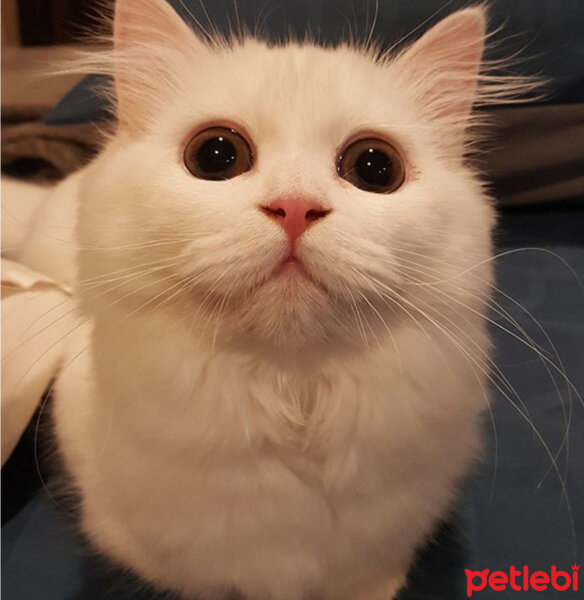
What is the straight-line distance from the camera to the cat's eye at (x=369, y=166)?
1.99 ft

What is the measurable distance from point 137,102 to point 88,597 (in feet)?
2.29

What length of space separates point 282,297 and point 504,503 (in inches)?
23.9

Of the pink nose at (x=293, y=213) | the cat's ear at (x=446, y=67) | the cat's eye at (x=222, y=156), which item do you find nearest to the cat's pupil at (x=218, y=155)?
the cat's eye at (x=222, y=156)

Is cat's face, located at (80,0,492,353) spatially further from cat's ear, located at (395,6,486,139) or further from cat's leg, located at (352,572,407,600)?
cat's leg, located at (352,572,407,600)

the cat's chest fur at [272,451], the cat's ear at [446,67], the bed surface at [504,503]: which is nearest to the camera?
the cat's chest fur at [272,451]

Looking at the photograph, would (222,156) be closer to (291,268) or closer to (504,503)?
(291,268)

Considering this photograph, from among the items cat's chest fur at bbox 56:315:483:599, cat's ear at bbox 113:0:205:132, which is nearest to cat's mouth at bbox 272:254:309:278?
cat's chest fur at bbox 56:315:483:599

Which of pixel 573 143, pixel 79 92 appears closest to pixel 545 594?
pixel 573 143

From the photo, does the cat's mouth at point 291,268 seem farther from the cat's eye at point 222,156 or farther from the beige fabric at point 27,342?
the beige fabric at point 27,342

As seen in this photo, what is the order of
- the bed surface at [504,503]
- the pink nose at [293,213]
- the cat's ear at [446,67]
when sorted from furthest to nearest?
the bed surface at [504,503], the cat's ear at [446,67], the pink nose at [293,213]

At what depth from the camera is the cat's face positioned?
1.72 feet

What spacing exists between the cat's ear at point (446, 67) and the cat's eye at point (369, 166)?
0.16 metres

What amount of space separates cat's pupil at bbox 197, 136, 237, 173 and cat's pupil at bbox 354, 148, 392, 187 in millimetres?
133

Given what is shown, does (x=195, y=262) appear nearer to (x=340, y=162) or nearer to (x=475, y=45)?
(x=340, y=162)
